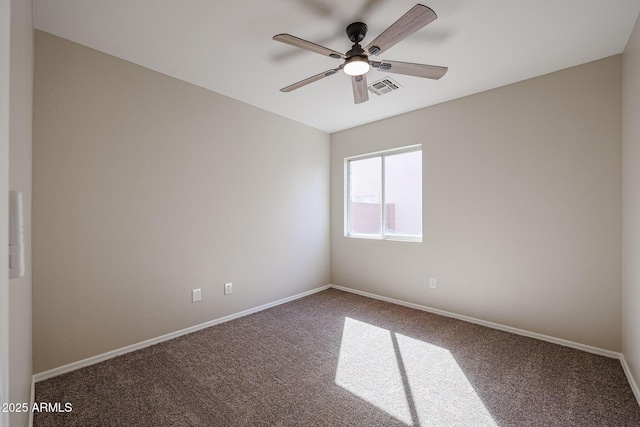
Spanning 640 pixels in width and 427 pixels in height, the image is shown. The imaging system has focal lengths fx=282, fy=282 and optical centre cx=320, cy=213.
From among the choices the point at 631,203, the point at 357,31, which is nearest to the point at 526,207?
the point at 631,203

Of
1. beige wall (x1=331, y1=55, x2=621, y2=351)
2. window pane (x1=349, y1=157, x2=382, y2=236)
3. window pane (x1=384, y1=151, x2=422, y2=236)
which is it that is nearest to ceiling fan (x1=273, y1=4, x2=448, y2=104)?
beige wall (x1=331, y1=55, x2=621, y2=351)

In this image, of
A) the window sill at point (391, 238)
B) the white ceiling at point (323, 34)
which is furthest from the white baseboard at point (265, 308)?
the white ceiling at point (323, 34)

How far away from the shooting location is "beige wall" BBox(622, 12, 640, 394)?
193 cm

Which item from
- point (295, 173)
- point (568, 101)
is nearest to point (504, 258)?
point (568, 101)

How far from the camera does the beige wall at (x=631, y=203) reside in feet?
6.32

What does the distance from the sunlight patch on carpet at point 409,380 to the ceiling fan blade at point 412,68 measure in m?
2.25

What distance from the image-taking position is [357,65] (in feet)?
6.63

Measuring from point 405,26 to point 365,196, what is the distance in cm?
272

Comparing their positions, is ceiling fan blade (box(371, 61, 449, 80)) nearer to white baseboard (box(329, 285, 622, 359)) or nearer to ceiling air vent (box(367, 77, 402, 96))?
ceiling air vent (box(367, 77, 402, 96))

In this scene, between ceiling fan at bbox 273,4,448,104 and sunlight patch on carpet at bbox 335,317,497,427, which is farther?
sunlight patch on carpet at bbox 335,317,497,427

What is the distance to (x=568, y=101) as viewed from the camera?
2.54 meters

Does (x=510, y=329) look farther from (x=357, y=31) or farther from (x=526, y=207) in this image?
(x=357, y=31)

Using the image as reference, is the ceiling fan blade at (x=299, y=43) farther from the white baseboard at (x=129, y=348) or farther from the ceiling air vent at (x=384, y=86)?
the white baseboard at (x=129, y=348)

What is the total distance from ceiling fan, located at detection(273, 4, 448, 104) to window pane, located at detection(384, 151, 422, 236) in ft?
5.31
